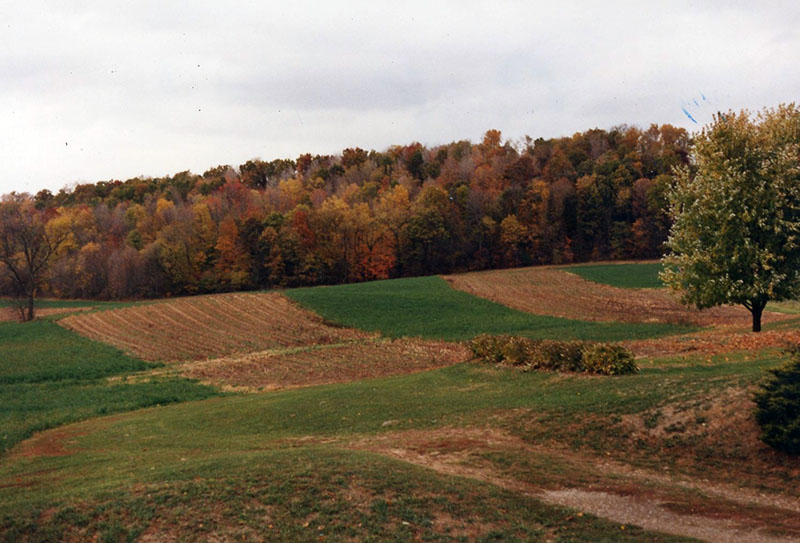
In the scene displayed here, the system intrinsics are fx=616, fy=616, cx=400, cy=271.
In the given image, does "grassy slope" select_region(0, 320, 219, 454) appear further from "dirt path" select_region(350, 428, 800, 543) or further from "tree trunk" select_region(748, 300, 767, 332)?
"tree trunk" select_region(748, 300, 767, 332)

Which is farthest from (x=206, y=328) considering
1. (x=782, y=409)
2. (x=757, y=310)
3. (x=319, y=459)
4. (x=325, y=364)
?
(x=782, y=409)

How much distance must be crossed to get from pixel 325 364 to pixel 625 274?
4808cm

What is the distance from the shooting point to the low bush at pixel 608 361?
67.5ft

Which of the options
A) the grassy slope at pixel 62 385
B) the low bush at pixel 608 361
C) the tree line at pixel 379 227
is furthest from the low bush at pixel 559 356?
the tree line at pixel 379 227

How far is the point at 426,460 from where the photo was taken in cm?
1367

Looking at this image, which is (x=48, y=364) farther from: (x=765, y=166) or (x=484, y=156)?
(x=484, y=156)

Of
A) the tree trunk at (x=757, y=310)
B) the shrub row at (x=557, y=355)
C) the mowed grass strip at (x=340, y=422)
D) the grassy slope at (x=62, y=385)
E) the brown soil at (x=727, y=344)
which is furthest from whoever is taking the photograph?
the tree trunk at (x=757, y=310)

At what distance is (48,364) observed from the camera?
35.2 metres

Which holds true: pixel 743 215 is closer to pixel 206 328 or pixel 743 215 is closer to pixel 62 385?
pixel 62 385

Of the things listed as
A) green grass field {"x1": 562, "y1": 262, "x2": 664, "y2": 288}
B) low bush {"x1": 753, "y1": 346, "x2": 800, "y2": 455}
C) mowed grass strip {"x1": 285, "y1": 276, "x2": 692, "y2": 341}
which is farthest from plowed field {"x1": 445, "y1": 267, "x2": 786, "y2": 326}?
low bush {"x1": 753, "y1": 346, "x2": 800, "y2": 455}

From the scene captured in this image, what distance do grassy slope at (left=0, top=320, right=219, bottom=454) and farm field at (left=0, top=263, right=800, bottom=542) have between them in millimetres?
334

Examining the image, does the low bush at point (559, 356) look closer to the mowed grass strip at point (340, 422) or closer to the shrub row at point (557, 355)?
the shrub row at point (557, 355)

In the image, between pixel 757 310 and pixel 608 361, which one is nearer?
pixel 608 361

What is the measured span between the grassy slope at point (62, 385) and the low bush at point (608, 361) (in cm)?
1726
